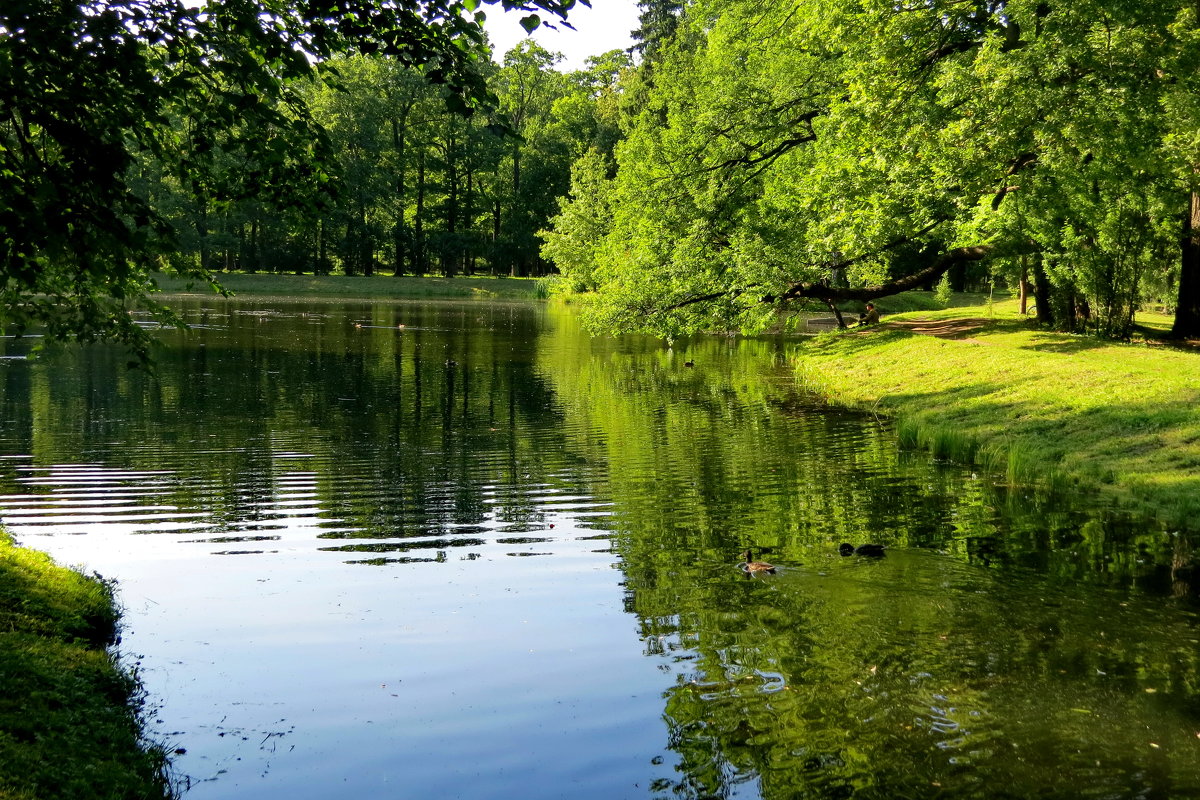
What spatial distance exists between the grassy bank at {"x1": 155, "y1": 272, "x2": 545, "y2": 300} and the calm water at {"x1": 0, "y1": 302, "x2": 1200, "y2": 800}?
181ft

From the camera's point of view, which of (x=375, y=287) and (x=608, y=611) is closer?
(x=608, y=611)

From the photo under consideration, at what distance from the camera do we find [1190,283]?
88.3 ft

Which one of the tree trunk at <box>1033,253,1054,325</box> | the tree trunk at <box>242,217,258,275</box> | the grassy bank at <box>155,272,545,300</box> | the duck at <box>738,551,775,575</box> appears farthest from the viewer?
the tree trunk at <box>242,217,258,275</box>

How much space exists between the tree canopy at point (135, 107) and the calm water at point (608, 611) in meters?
3.37

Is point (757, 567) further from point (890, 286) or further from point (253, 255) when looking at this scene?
point (253, 255)

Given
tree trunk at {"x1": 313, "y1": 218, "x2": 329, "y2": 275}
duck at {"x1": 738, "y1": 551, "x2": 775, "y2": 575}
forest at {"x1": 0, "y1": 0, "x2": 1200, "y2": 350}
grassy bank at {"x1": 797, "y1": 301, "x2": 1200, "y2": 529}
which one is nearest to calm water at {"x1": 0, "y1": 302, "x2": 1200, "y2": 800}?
duck at {"x1": 738, "y1": 551, "x2": 775, "y2": 575}

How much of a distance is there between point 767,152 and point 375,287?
52.3 meters

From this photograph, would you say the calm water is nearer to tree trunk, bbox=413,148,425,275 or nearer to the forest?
the forest

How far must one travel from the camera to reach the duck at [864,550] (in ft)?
36.8

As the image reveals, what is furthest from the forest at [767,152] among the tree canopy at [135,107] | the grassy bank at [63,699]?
the grassy bank at [63,699]

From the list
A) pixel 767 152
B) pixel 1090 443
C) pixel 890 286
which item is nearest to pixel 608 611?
pixel 1090 443

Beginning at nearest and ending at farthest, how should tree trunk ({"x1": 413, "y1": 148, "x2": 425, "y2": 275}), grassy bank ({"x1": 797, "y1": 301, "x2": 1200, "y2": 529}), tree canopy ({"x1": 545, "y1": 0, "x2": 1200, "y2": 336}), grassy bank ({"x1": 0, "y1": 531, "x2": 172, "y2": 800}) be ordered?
1. grassy bank ({"x1": 0, "y1": 531, "x2": 172, "y2": 800})
2. grassy bank ({"x1": 797, "y1": 301, "x2": 1200, "y2": 529})
3. tree canopy ({"x1": 545, "y1": 0, "x2": 1200, "y2": 336})
4. tree trunk ({"x1": 413, "y1": 148, "x2": 425, "y2": 275})

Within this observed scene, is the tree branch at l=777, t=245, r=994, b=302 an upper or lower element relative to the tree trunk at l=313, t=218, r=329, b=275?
lower

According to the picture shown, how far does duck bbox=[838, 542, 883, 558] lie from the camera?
11.2 metres
